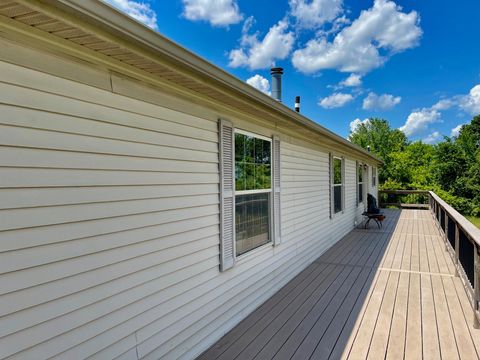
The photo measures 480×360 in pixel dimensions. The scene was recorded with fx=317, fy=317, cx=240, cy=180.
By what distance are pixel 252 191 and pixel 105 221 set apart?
2.00 metres

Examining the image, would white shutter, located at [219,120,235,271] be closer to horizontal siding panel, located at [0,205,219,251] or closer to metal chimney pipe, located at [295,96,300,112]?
horizontal siding panel, located at [0,205,219,251]

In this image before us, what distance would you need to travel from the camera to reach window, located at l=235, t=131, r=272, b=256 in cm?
342

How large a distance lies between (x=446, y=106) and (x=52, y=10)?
58.7 m

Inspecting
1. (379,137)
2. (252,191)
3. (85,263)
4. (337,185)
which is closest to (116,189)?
(85,263)

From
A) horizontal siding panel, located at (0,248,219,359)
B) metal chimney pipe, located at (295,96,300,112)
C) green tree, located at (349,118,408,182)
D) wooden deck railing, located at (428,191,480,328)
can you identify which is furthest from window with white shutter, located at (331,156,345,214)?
green tree, located at (349,118,408,182)

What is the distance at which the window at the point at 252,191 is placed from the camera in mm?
3420

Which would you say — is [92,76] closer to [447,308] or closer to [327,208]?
[447,308]

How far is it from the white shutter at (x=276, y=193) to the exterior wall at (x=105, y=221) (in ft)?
→ 3.45

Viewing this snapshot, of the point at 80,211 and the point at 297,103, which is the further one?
the point at 297,103

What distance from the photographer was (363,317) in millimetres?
3396

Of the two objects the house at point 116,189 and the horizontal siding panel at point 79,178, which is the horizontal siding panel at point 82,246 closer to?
the house at point 116,189

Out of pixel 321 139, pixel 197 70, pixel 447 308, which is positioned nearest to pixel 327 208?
pixel 321 139

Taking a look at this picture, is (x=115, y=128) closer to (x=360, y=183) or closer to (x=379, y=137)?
(x=360, y=183)

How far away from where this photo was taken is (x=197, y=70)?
2.23 metres
